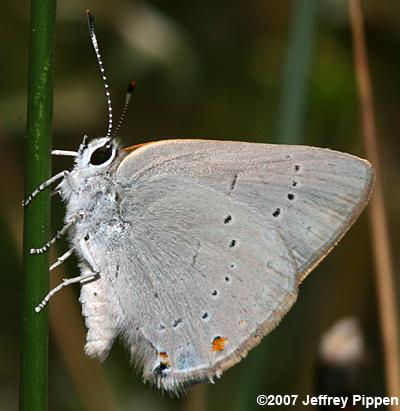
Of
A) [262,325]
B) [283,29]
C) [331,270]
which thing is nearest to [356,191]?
[262,325]

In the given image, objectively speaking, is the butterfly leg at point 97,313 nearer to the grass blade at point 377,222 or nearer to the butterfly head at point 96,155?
the butterfly head at point 96,155

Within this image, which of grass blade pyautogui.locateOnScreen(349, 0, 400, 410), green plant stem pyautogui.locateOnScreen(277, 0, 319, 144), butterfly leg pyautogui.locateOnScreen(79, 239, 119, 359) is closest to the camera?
butterfly leg pyautogui.locateOnScreen(79, 239, 119, 359)

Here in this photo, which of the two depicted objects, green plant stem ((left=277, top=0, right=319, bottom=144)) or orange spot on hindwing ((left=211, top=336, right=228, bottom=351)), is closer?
orange spot on hindwing ((left=211, top=336, right=228, bottom=351))

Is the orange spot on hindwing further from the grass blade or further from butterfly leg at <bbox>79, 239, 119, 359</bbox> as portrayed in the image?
the grass blade

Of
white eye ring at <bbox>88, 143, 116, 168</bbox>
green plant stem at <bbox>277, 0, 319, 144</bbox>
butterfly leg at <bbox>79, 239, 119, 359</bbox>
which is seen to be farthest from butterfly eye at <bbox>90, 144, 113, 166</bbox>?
green plant stem at <bbox>277, 0, 319, 144</bbox>

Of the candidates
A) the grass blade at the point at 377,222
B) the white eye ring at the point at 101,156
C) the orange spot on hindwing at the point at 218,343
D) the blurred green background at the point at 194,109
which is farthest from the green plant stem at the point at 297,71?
the blurred green background at the point at 194,109

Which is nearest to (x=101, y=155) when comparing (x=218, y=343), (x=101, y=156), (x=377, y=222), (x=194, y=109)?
(x=101, y=156)

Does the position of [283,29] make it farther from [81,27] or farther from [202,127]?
[81,27]
